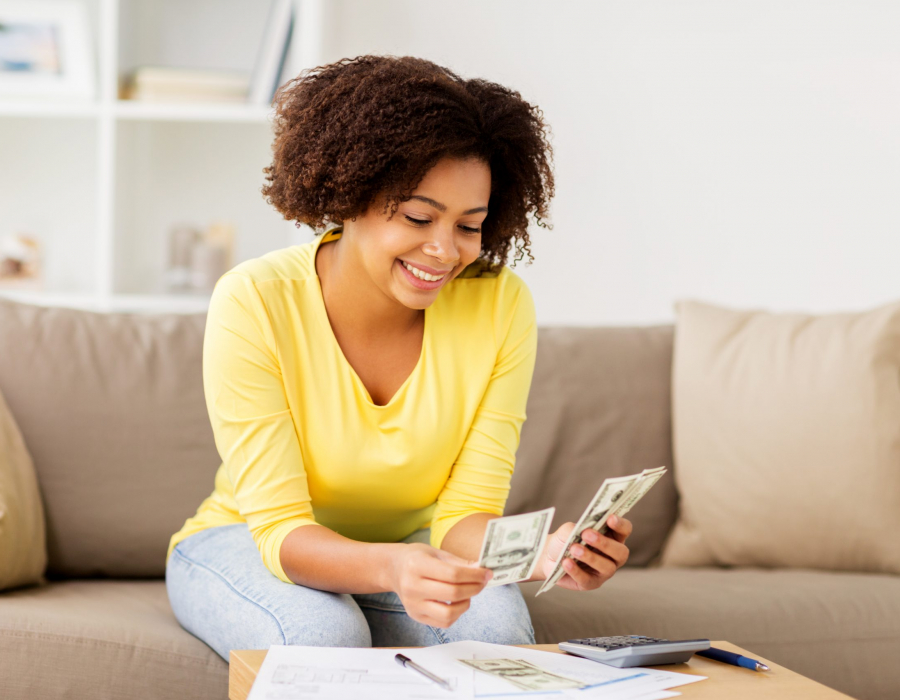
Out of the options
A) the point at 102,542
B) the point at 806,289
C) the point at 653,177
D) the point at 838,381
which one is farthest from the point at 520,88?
the point at 102,542

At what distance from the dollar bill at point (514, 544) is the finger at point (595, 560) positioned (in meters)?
0.11

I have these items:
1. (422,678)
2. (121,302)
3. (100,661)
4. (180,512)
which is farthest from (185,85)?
(422,678)

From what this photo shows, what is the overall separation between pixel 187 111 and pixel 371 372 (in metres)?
1.35

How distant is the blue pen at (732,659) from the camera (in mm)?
1001

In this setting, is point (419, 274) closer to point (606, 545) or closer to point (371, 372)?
point (371, 372)

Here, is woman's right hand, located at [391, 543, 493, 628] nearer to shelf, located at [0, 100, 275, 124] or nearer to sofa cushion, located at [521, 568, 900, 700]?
sofa cushion, located at [521, 568, 900, 700]

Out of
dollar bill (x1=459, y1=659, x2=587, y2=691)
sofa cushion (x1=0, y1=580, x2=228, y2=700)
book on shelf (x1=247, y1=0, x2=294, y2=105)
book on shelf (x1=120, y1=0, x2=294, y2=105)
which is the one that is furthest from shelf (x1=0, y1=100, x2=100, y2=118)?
dollar bill (x1=459, y1=659, x2=587, y2=691)

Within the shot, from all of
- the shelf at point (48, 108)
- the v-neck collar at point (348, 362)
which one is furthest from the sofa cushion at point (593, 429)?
the shelf at point (48, 108)

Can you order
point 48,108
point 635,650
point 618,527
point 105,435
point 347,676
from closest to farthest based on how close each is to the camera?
point 347,676 < point 635,650 < point 618,527 < point 105,435 < point 48,108

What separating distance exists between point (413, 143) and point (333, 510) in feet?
1.92

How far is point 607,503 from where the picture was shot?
40.7 inches

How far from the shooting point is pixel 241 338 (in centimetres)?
129

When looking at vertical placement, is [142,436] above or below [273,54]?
below

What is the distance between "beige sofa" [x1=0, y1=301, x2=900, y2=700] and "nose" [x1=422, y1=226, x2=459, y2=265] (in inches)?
24.4
